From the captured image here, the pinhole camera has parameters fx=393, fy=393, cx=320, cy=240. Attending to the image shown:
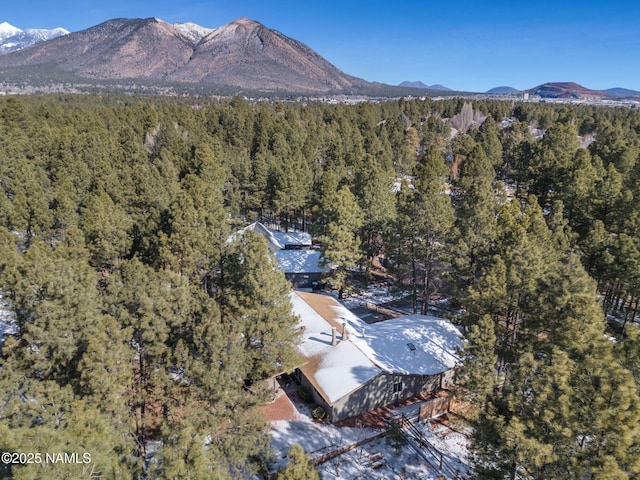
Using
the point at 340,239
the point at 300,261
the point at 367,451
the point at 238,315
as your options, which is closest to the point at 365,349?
the point at 367,451

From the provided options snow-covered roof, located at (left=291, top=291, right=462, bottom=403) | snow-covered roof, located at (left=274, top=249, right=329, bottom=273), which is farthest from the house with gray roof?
snow-covered roof, located at (left=274, top=249, right=329, bottom=273)

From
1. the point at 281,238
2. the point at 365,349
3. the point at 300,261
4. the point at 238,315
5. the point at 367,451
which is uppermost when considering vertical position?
the point at 238,315

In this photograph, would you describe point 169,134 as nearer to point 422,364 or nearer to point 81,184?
point 81,184

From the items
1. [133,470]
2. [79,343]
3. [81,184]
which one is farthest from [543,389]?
[81,184]

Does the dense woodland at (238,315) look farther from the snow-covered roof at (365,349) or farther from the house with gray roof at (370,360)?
the house with gray roof at (370,360)

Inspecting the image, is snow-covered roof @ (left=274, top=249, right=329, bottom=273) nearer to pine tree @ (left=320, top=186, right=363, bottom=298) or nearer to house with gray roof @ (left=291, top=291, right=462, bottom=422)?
pine tree @ (left=320, top=186, right=363, bottom=298)

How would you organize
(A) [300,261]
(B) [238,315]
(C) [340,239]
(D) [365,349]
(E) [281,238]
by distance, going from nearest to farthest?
1. (B) [238,315]
2. (D) [365,349]
3. (C) [340,239]
4. (A) [300,261]
5. (E) [281,238]

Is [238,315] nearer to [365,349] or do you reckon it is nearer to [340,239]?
[365,349]
